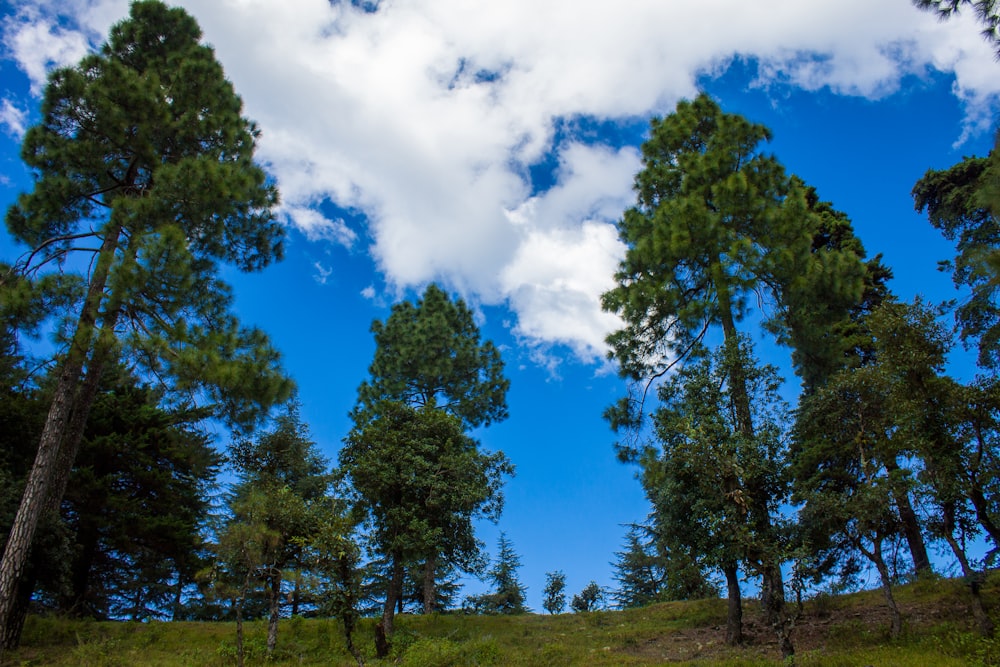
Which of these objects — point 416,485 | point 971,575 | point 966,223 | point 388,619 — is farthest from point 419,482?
point 966,223

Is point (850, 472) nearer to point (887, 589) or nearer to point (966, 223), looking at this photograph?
point (887, 589)

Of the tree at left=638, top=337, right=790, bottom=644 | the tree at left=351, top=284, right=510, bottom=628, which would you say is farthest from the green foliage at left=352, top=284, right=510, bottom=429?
the tree at left=638, top=337, right=790, bottom=644

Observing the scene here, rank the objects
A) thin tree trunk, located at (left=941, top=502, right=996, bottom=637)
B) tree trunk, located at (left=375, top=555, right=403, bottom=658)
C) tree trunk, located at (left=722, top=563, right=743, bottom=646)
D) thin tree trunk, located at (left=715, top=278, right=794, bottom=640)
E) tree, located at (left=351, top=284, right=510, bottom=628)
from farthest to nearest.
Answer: tree, located at (left=351, top=284, right=510, bottom=628) < tree trunk, located at (left=375, top=555, right=403, bottom=658) < tree trunk, located at (left=722, top=563, right=743, bottom=646) < thin tree trunk, located at (left=715, top=278, right=794, bottom=640) < thin tree trunk, located at (left=941, top=502, right=996, bottom=637)

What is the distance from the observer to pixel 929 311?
37.8 ft

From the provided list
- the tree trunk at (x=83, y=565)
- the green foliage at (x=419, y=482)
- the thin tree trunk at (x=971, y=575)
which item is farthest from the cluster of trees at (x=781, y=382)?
the tree trunk at (x=83, y=565)

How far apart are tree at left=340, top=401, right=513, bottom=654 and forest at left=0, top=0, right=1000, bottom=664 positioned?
0.10 m

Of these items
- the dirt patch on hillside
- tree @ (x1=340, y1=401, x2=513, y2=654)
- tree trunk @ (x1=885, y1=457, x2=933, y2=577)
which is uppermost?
tree @ (x1=340, y1=401, x2=513, y2=654)

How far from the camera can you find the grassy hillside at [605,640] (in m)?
11.0

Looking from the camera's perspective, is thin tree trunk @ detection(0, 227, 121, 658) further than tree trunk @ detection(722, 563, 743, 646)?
No

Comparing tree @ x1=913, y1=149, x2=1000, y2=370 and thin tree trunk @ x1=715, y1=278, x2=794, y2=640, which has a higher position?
tree @ x1=913, y1=149, x2=1000, y2=370

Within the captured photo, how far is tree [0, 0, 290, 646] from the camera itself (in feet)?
40.7

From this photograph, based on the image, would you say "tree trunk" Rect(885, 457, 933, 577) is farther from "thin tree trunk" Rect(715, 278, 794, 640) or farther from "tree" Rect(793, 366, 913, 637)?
"thin tree trunk" Rect(715, 278, 794, 640)

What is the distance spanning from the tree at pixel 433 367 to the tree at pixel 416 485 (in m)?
3.97

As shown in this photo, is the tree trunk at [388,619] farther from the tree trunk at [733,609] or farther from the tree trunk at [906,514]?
the tree trunk at [906,514]
